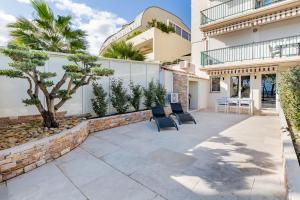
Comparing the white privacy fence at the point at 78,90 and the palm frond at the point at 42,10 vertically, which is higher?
the palm frond at the point at 42,10

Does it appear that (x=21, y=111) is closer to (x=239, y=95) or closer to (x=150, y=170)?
(x=150, y=170)

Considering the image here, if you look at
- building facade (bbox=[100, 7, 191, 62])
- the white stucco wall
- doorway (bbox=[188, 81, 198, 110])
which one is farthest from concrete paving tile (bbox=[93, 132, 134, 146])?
building facade (bbox=[100, 7, 191, 62])

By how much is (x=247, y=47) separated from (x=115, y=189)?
63.1ft

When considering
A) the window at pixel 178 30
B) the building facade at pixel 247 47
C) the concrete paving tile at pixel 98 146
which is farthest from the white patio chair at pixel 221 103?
the window at pixel 178 30

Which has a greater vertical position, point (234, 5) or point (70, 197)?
point (234, 5)

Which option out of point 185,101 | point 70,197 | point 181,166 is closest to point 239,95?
point 185,101

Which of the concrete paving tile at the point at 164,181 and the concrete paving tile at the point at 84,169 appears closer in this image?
the concrete paving tile at the point at 164,181

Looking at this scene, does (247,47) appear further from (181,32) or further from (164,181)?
(164,181)

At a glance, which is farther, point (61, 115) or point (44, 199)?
point (61, 115)

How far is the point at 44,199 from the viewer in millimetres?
4266

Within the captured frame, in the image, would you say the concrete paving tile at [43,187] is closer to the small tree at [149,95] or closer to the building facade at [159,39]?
the small tree at [149,95]

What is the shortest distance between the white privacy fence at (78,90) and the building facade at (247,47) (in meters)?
8.34

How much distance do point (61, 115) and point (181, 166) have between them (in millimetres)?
8299

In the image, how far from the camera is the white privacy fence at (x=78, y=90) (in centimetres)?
917
